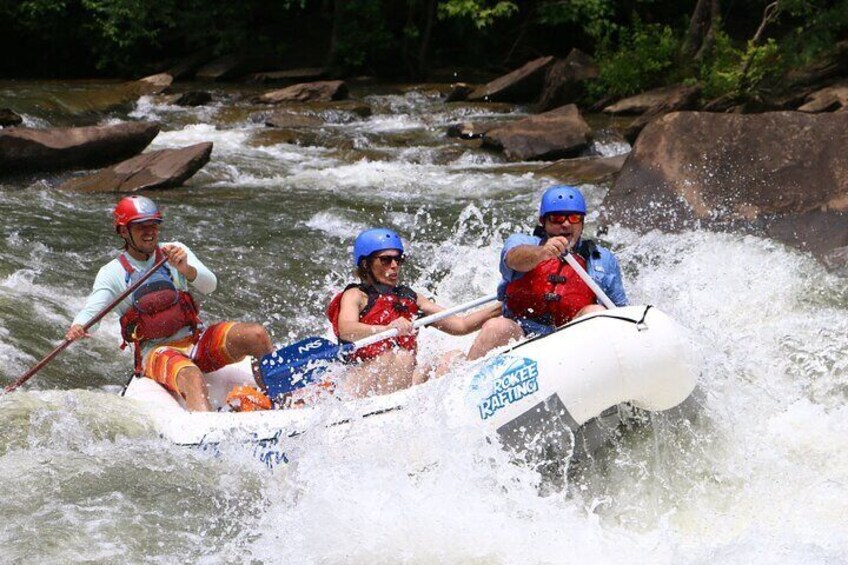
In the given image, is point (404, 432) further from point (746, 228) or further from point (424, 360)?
point (746, 228)

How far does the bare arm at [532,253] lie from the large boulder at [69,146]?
726 cm

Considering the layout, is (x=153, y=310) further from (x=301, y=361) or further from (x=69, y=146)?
(x=69, y=146)

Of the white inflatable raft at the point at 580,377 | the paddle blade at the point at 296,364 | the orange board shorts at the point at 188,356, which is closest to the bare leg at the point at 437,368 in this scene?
the paddle blade at the point at 296,364

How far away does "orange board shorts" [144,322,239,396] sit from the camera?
5.84 m

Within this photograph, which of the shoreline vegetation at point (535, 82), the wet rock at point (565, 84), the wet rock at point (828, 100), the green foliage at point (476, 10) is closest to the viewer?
the shoreline vegetation at point (535, 82)

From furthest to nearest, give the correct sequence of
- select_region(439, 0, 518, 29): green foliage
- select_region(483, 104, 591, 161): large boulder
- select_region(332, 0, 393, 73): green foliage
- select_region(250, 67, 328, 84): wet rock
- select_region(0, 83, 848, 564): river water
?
select_region(332, 0, 393, 73): green foliage, select_region(250, 67, 328, 84): wet rock, select_region(439, 0, 518, 29): green foliage, select_region(483, 104, 591, 161): large boulder, select_region(0, 83, 848, 564): river water

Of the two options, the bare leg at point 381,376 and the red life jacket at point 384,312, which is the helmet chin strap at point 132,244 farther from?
the bare leg at point 381,376

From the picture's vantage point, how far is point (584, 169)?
12.1 metres

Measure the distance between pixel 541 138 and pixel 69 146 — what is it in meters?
5.19

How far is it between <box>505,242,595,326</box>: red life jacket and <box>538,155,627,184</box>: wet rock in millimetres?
6156

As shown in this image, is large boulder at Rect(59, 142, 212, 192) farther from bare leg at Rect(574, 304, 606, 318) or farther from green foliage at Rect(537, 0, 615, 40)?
green foliage at Rect(537, 0, 615, 40)

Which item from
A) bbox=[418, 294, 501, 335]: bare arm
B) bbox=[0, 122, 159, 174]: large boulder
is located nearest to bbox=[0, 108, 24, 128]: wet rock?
bbox=[0, 122, 159, 174]: large boulder

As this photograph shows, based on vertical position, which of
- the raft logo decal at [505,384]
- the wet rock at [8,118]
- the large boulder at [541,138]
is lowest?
the large boulder at [541,138]

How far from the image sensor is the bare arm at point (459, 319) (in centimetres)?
586
